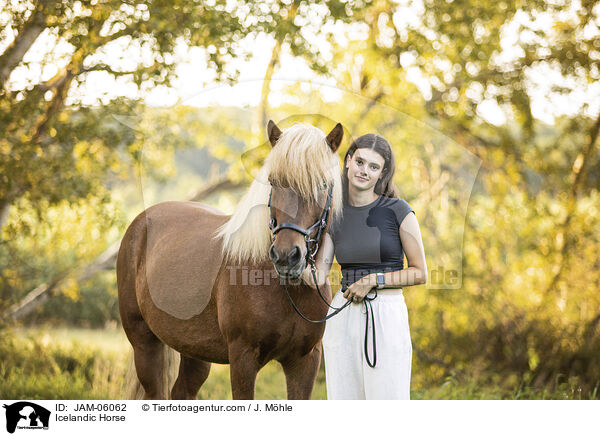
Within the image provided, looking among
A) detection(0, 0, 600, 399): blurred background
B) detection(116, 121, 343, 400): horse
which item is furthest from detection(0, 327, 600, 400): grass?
detection(116, 121, 343, 400): horse

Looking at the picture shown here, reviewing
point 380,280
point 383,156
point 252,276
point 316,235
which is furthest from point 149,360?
point 383,156

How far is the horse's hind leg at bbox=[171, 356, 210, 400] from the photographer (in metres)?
3.65

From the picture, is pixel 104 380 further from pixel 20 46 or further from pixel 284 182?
pixel 284 182

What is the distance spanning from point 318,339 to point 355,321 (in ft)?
1.23

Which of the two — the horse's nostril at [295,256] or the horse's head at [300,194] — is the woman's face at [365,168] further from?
the horse's nostril at [295,256]

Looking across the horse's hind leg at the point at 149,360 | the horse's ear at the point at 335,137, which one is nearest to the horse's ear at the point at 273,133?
the horse's ear at the point at 335,137

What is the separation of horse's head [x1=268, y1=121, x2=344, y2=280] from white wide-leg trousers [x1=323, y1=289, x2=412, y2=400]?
0.38 metres

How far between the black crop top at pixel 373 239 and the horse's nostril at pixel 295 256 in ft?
1.08

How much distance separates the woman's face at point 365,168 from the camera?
7.93ft

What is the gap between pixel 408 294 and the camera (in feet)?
22.4

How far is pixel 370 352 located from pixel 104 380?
3687mm
